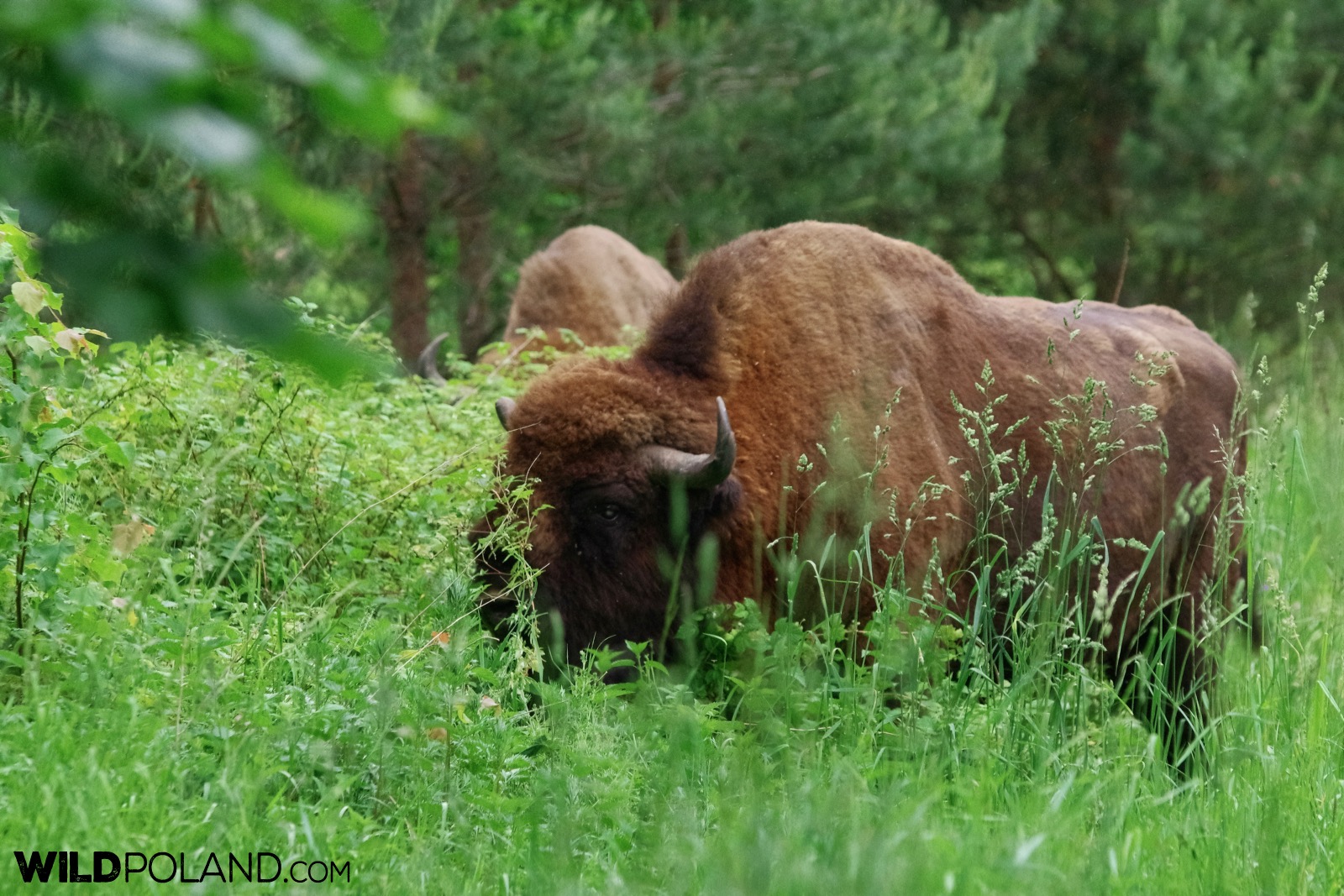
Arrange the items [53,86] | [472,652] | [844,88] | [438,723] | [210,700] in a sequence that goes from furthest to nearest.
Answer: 1. [844,88]
2. [472,652]
3. [438,723]
4. [210,700]
5. [53,86]

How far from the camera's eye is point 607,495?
4.47 meters

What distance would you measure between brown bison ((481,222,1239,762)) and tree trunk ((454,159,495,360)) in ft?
27.0

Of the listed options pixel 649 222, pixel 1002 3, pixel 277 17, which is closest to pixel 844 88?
pixel 649 222

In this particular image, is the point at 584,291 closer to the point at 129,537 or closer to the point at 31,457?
the point at 129,537

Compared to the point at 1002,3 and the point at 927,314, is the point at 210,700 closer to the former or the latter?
the point at 927,314

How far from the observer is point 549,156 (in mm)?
12234

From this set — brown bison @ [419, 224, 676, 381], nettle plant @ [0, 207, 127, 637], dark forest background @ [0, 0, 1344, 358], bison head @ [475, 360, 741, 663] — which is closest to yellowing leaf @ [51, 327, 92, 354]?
nettle plant @ [0, 207, 127, 637]

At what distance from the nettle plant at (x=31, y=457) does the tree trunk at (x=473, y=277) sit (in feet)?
31.8

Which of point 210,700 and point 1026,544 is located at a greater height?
point 210,700

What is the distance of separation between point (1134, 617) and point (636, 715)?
10.3 feet

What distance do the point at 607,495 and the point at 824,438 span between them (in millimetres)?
782

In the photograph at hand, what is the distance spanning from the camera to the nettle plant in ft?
10.1

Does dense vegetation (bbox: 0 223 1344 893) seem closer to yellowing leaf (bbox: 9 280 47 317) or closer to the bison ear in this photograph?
yellowing leaf (bbox: 9 280 47 317)

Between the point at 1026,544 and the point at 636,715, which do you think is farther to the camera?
the point at 1026,544
